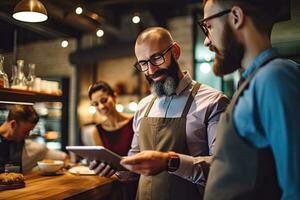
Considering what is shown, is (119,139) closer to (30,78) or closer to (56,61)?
(30,78)

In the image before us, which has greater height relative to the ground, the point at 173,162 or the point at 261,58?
the point at 261,58

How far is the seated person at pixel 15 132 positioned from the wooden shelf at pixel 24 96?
27 cm

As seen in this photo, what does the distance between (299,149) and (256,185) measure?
0.19 metres

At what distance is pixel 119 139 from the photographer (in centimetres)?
320

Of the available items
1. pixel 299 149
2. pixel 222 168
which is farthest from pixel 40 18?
pixel 299 149

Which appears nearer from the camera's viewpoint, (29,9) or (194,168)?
(194,168)

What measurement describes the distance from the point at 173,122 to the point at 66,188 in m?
0.83

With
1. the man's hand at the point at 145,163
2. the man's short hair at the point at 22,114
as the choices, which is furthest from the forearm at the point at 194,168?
the man's short hair at the point at 22,114

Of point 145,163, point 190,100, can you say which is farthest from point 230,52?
point 190,100

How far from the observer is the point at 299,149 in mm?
880

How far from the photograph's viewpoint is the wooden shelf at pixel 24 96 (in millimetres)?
2238

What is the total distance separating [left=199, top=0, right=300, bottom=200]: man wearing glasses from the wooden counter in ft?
3.57

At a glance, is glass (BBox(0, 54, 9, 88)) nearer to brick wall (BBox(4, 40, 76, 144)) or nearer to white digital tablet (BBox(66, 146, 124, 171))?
white digital tablet (BBox(66, 146, 124, 171))

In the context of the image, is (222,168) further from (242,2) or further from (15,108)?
(15,108)
